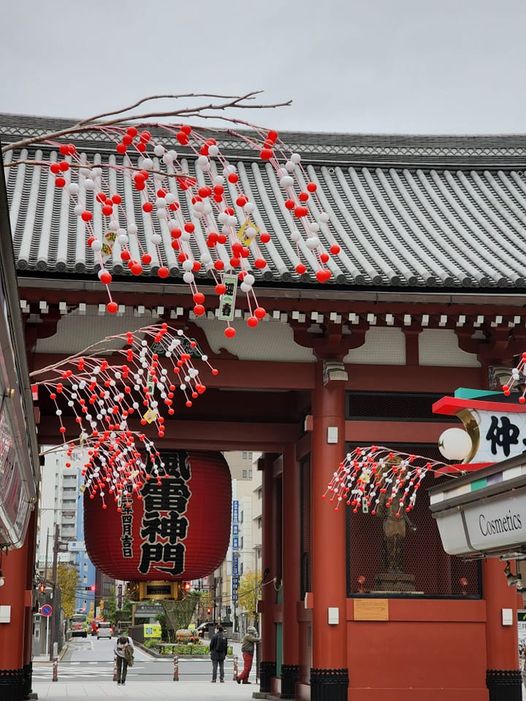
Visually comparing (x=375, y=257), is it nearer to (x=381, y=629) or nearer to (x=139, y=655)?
(x=381, y=629)

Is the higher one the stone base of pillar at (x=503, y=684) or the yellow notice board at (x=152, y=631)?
the stone base of pillar at (x=503, y=684)

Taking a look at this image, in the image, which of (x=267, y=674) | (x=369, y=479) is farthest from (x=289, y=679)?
(x=369, y=479)

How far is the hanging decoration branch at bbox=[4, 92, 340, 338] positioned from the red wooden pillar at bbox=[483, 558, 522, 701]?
4.68 m

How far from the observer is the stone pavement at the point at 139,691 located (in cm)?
1860

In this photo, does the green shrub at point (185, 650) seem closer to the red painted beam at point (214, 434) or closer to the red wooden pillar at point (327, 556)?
the red painted beam at point (214, 434)

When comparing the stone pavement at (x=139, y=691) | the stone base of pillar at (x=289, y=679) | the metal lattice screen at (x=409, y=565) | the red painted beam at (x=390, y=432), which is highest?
the red painted beam at (x=390, y=432)

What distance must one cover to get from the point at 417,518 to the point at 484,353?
2502mm

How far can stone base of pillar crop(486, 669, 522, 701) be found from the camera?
41.3 ft

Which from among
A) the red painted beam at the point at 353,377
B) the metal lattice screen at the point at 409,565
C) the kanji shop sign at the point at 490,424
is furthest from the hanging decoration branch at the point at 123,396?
the kanji shop sign at the point at 490,424

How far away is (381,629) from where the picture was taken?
12617 millimetres

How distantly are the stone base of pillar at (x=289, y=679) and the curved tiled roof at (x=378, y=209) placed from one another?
640 cm

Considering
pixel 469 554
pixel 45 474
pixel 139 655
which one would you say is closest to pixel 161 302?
pixel 469 554

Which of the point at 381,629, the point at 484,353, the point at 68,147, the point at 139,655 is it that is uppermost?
the point at 484,353

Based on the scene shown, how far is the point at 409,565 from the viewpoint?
13.3 m
